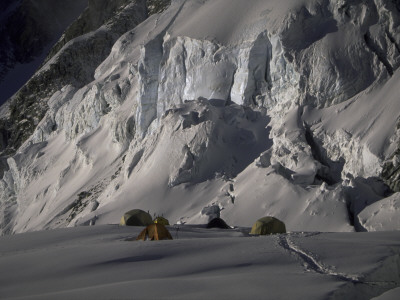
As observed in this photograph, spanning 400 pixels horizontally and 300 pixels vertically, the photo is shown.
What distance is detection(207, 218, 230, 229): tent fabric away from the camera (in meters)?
21.9

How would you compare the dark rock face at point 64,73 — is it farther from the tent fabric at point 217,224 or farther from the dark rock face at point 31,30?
the tent fabric at point 217,224

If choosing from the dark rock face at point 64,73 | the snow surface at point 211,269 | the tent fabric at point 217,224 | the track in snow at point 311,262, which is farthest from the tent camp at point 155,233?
the dark rock face at point 64,73

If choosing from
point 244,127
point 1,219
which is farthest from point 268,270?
point 1,219

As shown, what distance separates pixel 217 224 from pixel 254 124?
795cm

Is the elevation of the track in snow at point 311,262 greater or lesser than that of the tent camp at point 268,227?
greater

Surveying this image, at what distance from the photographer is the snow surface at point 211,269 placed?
33.0 ft

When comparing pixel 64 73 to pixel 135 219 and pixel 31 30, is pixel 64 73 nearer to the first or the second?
pixel 31 30

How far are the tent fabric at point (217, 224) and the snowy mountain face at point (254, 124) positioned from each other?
51.8 inches

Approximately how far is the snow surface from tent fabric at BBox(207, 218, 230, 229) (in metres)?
6.56

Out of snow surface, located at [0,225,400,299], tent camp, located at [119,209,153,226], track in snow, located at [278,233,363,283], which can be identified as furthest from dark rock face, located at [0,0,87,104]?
track in snow, located at [278,233,363,283]

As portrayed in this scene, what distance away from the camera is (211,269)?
1192 centimetres

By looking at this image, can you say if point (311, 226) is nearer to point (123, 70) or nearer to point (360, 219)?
point (360, 219)

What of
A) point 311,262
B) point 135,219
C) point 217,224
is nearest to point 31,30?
point 135,219

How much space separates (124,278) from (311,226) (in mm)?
11449
